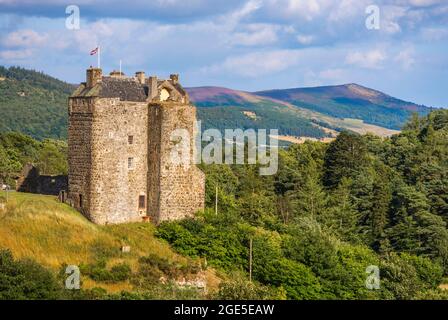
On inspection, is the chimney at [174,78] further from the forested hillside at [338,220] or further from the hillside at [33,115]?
the hillside at [33,115]

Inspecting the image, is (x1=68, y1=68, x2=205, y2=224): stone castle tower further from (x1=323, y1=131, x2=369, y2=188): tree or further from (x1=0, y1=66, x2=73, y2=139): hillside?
(x1=0, y1=66, x2=73, y2=139): hillside

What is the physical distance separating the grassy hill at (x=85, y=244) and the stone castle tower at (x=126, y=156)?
40.1 inches

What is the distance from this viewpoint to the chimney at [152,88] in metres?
48.7

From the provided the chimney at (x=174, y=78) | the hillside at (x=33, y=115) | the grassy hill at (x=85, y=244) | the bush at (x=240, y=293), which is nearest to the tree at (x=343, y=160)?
the chimney at (x=174, y=78)

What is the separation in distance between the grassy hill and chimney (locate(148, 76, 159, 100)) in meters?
6.57

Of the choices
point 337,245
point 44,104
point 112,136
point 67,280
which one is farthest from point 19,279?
point 44,104

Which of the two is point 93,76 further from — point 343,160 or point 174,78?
point 343,160

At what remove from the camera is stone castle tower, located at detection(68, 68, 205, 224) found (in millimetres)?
46719

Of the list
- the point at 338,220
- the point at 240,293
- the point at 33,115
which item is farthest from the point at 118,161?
the point at 33,115

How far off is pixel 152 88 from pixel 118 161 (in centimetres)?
434

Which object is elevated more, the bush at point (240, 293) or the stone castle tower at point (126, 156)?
the stone castle tower at point (126, 156)

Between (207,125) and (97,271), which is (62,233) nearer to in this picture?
(97,271)

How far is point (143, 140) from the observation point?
157 feet

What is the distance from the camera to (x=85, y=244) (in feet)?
147
